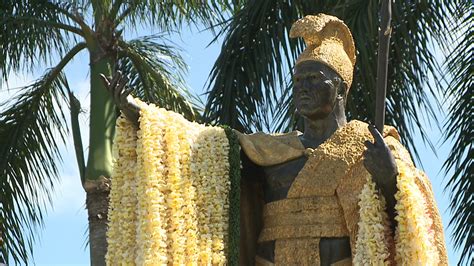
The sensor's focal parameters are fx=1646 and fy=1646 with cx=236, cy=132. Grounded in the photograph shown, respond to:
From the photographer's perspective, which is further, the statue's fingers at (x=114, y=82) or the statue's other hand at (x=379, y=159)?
the statue's fingers at (x=114, y=82)

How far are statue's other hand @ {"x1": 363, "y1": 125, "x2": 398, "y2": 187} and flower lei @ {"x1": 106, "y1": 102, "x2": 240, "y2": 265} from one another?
80 centimetres

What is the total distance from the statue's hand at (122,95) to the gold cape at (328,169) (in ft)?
2.01

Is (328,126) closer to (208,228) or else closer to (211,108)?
(208,228)

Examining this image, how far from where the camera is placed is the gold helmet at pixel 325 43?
8328 millimetres

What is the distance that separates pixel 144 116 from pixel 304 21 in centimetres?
99

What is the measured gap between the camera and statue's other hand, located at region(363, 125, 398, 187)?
7730 mm

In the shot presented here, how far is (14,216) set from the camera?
13.7 m

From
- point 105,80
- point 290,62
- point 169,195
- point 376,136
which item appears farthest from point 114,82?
point 290,62

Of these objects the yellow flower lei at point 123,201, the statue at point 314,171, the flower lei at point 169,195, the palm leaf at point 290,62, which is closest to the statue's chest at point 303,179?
the statue at point 314,171

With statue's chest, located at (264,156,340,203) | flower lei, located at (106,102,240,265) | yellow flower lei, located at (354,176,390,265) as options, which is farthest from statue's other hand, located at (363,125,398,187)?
flower lei, located at (106,102,240,265)

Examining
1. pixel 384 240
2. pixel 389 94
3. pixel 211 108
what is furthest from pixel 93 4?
pixel 384 240

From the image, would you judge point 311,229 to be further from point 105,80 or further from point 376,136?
point 105,80

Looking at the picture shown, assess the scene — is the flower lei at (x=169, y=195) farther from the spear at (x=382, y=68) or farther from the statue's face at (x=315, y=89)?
the spear at (x=382, y=68)

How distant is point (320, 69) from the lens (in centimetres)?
828
